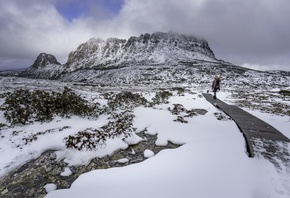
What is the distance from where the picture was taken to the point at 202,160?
3973mm

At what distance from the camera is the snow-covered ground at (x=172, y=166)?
3012 mm

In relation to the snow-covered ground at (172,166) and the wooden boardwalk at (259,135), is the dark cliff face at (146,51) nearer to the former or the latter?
the wooden boardwalk at (259,135)

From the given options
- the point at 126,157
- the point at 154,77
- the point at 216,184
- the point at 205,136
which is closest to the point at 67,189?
the point at 126,157

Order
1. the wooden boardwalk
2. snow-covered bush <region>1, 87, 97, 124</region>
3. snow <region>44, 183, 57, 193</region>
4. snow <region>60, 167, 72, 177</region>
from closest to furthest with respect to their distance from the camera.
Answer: snow <region>44, 183, 57, 193</region>
snow <region>60, 167, 72, 177</region>
the wooden boardwalk
snow-covered bush <region>1, 87, 97, 124</region>

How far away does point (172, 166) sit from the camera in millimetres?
3768

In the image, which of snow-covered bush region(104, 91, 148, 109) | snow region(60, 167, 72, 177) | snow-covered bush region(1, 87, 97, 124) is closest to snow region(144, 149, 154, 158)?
snow region(60, 167, 72, 177)

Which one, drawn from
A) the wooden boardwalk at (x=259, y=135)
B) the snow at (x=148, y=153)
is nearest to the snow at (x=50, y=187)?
the snow at (x=148, y=153)

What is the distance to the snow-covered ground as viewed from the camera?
301 cm

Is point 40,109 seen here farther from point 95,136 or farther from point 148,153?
point 148,153

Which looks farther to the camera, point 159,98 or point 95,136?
point 159,98

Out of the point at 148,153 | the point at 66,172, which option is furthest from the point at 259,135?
the point at 66,172

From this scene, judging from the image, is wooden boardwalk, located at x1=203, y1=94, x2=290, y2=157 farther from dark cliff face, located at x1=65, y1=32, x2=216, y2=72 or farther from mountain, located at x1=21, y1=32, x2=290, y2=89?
dark cliff face, located at x1=65, y1=32, x2=216, y2=72

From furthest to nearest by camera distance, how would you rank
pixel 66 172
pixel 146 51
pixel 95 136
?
pixel 146 51, pixel 95 136, pixel 66 172

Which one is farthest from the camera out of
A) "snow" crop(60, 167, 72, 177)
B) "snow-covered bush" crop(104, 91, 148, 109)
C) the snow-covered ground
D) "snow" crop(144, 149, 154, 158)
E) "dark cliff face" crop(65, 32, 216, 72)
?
"dark cliff face" crop(65, 32, 216, 72)
